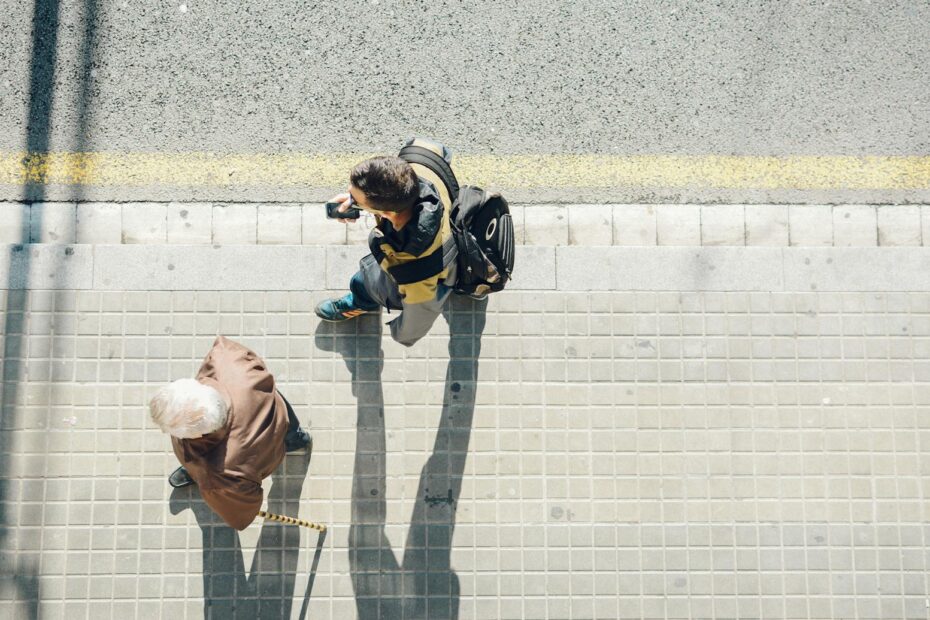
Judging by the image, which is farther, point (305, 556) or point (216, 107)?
point (216, 107)

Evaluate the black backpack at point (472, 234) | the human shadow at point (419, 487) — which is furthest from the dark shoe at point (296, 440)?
the black backpack at point (472, 234)

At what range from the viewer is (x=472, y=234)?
4.07 metres

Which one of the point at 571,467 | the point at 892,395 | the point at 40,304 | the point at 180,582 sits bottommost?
the point at 180,582

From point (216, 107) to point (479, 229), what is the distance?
89.8 inches

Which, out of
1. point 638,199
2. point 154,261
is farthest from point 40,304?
point 638,199

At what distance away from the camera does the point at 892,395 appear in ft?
16.7

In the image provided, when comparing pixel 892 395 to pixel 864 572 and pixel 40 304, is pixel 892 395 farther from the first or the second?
pixel 40 304

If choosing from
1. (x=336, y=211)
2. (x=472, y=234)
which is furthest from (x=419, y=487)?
(x=336, y=211)

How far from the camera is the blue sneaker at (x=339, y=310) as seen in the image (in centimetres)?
489

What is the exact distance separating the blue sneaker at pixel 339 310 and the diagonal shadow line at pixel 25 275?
187cm

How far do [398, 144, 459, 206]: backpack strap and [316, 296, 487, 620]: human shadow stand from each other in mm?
1263

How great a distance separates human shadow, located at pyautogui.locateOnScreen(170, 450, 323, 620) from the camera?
4812 mm

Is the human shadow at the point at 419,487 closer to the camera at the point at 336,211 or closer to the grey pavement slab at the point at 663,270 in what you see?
the grey pavement slab at the point at 663,270

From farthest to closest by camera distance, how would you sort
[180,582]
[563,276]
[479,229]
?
[563,276] < [180,582] < [479,229]
